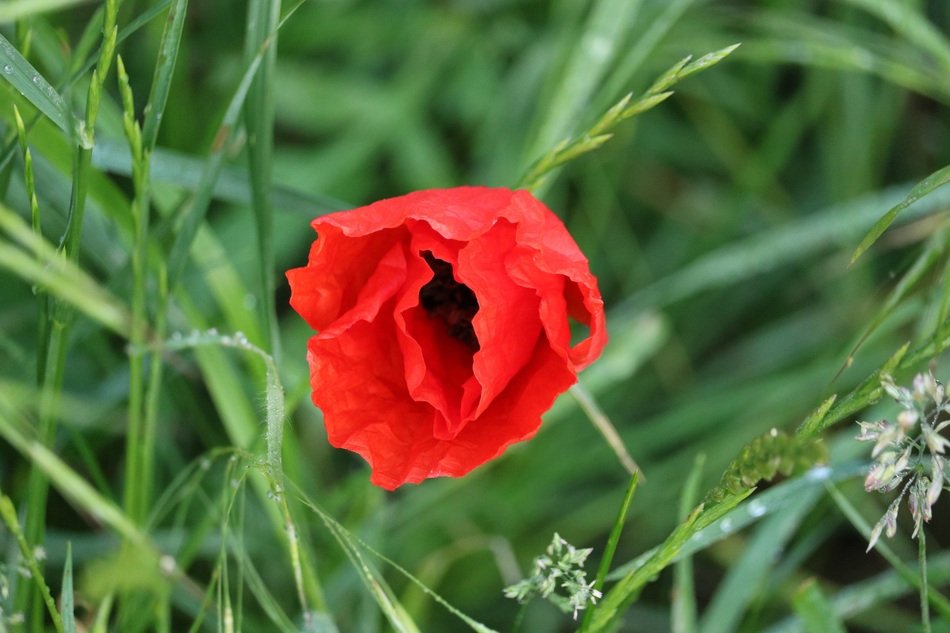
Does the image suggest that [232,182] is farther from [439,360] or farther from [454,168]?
[454,168]

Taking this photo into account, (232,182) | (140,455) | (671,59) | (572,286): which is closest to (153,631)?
(140,455)

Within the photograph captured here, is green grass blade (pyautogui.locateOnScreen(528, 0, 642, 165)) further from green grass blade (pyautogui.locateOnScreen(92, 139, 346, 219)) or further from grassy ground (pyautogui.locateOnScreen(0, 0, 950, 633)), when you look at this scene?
green grass blade (pyautogui.locateOnScreen(92, 139, 346, 219))

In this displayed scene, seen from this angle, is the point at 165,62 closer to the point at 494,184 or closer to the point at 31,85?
the point at 31,85

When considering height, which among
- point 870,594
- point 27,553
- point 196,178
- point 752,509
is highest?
point 196,178

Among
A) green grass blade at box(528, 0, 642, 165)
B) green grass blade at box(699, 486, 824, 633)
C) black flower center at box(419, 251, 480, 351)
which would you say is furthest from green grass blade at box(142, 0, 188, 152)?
green grass blade at box(699, 486, 824, 633)

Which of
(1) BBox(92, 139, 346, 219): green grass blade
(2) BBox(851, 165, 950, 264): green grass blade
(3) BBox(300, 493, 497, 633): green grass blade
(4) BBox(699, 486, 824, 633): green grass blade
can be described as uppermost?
(1) BBox(92, 139, 346, 219): green grass blade

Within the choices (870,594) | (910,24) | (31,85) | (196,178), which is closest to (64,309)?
(31,85)

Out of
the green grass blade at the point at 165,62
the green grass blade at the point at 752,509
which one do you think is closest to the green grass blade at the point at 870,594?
the green grass blade at the point at 752,509
